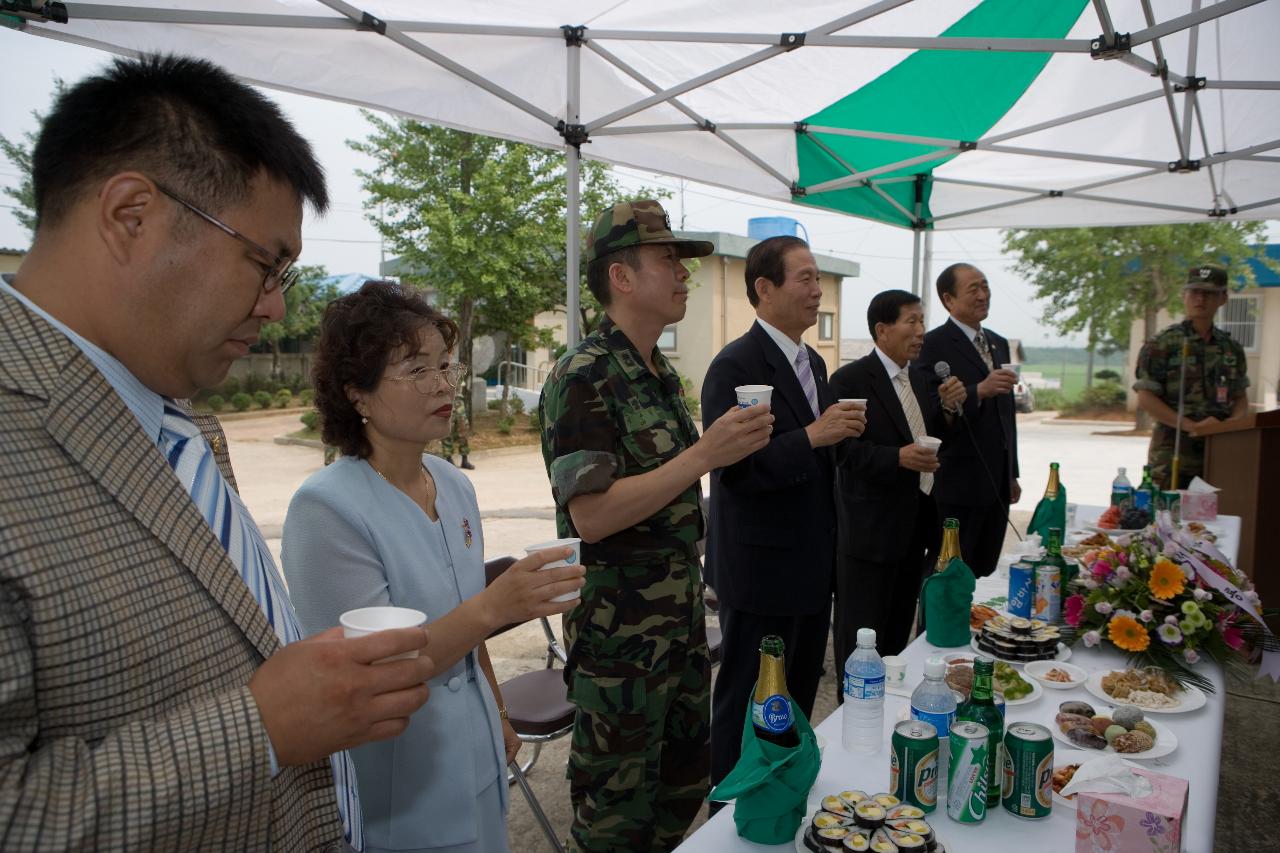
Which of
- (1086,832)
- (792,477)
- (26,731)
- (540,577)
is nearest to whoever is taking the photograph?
(26,731)

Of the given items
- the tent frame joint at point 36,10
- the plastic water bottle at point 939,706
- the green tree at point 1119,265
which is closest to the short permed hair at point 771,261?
the plastic water bottle at point 939,706

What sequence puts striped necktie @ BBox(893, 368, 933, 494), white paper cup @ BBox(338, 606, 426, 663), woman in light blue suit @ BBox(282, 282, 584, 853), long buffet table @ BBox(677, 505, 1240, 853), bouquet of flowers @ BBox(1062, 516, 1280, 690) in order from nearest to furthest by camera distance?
white paper cup @ BBox(338, 606, 426, 663) → long buffet table @ BBox(677, 505, 1240, 853) → woman in light blue suit @ BBox(282, 282, 584, 853) → bouquet of flowers @ BBox(1062, 516, 1280, 690) → striped necktie @ BBox(893, 368, 933, 494)

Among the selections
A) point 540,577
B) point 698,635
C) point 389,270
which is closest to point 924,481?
point 698,635

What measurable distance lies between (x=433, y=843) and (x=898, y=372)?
11.3 feet

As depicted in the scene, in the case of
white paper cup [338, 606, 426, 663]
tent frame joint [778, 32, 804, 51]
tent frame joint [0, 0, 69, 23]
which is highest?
tent frame joint [778, 32, 804, 51]

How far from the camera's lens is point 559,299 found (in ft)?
59.7

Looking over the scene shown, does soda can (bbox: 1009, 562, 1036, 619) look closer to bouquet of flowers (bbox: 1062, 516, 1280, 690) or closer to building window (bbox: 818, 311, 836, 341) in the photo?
bouquet of flowers (bbox: 1062, 516, 1280, 690)

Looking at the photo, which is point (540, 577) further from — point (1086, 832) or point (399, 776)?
point (1086, 832)

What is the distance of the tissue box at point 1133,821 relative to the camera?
4.30 ft

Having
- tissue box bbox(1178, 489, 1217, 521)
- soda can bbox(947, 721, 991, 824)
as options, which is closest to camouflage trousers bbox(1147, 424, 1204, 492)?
tissue box bbox(1178, 489, 1217, 521)

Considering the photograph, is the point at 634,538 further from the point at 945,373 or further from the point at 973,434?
the point at 973,434

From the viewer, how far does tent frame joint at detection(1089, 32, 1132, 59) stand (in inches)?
137

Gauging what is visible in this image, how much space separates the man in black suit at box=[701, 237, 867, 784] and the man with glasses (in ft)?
6.70

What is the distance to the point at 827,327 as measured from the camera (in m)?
27.4
